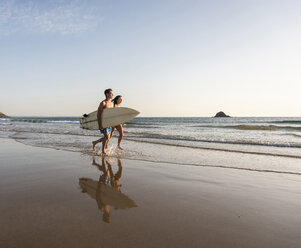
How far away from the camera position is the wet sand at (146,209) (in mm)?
1896

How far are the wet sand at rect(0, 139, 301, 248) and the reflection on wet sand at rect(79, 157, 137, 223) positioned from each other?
0.01m

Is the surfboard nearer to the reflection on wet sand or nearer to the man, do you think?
the man

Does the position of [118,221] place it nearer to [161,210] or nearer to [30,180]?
[161,210]

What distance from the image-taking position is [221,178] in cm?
412

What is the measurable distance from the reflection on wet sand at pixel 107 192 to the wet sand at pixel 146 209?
0.01 metres

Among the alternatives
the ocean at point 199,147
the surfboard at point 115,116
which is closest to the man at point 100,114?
the surfboard at point 115,116

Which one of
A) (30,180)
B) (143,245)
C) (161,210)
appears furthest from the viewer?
(30,180)

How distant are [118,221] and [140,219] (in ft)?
0.75

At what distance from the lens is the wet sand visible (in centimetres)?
190

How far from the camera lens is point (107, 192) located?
10.4ft

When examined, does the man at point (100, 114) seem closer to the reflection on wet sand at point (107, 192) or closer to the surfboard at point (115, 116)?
the surfboard at point (115, 116)

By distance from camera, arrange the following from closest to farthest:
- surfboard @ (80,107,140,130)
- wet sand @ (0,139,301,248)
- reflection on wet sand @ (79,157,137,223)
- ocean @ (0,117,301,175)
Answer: wet sand @ (0,139,301,248), reflection on wet sand @ (79,157,137,223), ocean @ (0,117,301,175), surfboard @ (80,107,140,130)

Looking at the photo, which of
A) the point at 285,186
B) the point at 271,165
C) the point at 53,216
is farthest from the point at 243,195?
the point at 271,165

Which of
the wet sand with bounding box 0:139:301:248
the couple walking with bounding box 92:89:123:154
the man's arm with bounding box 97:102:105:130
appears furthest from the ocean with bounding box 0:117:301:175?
the wet sand with bounding box 0:139:301:248
